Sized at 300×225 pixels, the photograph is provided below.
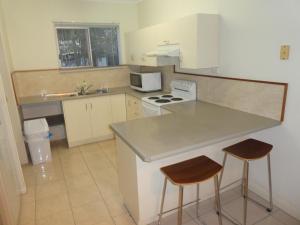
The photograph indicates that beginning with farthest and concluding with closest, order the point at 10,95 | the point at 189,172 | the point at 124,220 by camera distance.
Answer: the point at 10,95 → the point at 124,220 → the point at 189,172

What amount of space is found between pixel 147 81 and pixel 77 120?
4.42 feet

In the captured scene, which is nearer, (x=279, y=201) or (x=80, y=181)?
(x=279, y=201)

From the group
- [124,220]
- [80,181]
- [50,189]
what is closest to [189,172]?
[124,220]

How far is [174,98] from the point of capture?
10.4 ft

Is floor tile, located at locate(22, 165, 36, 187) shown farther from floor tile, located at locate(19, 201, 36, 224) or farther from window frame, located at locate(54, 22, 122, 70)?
window frame, located at locate(54, 22, 122, 70)

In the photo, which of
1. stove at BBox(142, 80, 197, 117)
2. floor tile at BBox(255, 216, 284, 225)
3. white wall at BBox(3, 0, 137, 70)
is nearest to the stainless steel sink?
white wall at BBox(3, 0, 137, 70)

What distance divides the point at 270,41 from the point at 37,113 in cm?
364

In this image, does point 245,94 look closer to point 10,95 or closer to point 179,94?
point 179,94

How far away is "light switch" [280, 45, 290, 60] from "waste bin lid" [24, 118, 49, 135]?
301 centimetres

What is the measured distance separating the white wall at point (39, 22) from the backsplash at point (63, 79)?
138mm

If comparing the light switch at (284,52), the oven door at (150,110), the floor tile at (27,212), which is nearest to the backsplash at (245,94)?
the light switch at (284,52)

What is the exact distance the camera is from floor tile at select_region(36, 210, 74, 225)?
2072 mm

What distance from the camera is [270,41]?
196cm

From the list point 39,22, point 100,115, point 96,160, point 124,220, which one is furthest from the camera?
point 100,115
